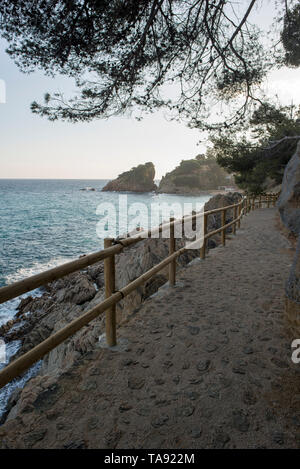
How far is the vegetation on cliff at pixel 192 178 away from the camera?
105 meters

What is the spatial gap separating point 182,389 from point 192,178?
107 m

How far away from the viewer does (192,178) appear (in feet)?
346

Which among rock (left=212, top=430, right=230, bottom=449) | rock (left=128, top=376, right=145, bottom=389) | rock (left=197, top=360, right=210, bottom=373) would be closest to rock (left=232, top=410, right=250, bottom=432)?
rock (left=212, top=430, right=230, bottom=449)

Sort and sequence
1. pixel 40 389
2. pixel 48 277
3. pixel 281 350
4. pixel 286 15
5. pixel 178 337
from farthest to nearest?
pixel 286 15 → pixel 178 337 → pixel 281 350 → pixel 40 389 → pixel 48 277

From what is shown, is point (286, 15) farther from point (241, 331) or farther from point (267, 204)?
point (267, 204)

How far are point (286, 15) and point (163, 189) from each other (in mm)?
102648

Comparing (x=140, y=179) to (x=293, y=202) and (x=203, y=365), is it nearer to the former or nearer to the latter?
(x=293, y=202)

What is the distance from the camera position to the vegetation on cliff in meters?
105

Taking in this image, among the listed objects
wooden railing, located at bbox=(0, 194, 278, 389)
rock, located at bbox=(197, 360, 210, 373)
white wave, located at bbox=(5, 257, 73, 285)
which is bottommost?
white wave, located at bbox=(5, 257, 73, 285)

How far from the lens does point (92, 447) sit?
1689 mm

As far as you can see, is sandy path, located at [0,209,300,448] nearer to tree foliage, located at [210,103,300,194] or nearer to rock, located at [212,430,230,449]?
rock, located at [212,430,230,449]

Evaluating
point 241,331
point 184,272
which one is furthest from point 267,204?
point 241,331

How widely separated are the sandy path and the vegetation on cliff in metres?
103

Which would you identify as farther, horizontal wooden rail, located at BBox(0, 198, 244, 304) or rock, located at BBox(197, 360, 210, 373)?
rock, located at BBox(197, 360, 210, 373)
